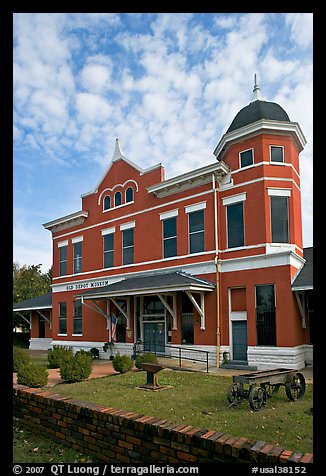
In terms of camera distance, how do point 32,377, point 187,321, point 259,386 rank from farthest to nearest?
point 187,321 < point 32,377 < point 259,386

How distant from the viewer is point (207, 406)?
938 cm

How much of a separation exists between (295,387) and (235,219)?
9439 millimetres

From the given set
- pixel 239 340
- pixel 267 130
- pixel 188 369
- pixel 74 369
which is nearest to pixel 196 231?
pixel 239 340

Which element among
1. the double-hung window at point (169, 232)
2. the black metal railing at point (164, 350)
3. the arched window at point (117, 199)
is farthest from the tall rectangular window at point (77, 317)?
the double-hung window at point (169, 232)

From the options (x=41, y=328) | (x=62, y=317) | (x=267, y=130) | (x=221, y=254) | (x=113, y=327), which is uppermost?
(x=267, y=130)

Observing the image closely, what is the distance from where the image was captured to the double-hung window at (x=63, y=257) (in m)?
29.1

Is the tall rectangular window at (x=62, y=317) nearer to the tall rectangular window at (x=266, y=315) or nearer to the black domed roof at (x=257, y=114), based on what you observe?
the tall rectangular window at (x=266, y=315)

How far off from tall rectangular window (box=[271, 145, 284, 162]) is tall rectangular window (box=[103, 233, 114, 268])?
11.3 m

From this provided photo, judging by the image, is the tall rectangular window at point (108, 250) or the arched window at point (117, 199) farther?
the tall rectangular window at point (108, 250)

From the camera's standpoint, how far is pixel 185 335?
1948cm

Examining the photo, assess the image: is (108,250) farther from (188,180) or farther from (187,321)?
(187,321)

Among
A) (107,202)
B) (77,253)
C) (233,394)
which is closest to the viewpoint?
(233,394)

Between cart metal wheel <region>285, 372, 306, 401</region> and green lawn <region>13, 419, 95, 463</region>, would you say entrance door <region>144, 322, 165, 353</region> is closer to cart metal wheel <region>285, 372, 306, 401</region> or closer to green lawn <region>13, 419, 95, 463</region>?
cart metal wheel <region>285, 372, 306, 401</region>

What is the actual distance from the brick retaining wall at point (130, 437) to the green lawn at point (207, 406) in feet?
5.87
